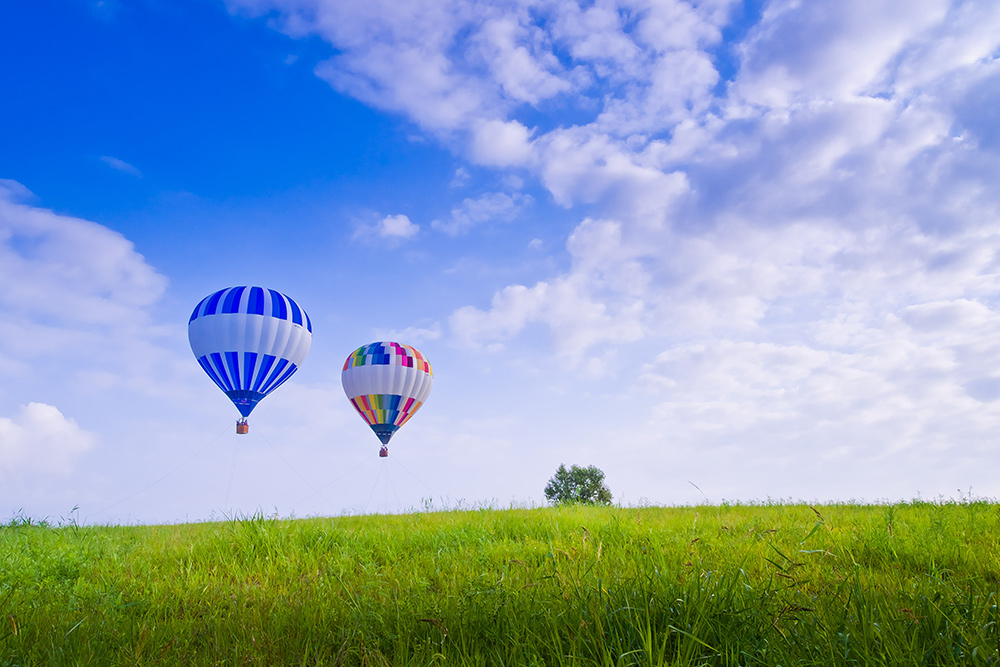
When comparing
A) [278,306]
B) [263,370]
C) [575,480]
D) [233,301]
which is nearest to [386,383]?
[263,370]

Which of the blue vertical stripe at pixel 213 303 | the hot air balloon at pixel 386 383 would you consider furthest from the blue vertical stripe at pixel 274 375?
the hot air balloon at pixel 386 383

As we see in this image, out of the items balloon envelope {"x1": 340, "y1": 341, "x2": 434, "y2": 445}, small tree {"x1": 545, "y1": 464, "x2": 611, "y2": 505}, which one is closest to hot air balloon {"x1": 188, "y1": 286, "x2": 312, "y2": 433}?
balloon envelope {"x1": 340, "y1": 341, "x2": 434, "y2": 445}

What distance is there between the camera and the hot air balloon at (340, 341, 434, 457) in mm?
27516

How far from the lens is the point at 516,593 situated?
148 inches

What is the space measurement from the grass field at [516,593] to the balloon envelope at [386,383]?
750 inches

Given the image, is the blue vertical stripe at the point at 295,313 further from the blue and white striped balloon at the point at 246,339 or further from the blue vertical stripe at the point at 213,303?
the blue vertical stripe at the point at 213,303

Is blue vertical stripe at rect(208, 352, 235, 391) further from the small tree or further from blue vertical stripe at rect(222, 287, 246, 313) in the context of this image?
the small tree

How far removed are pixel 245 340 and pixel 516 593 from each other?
21.0m

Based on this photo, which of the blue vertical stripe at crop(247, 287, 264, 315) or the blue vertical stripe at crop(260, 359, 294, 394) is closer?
the blue vertical stripe at crop(247, 287, 264, 315)

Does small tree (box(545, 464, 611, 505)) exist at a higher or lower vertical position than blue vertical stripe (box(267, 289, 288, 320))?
lower

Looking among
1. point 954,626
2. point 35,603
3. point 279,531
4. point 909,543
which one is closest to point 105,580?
point 35,603

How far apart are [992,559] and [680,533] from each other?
288 centimetres

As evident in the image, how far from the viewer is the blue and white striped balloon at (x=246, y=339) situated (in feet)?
72.5

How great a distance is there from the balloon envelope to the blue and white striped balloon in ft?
15.3
